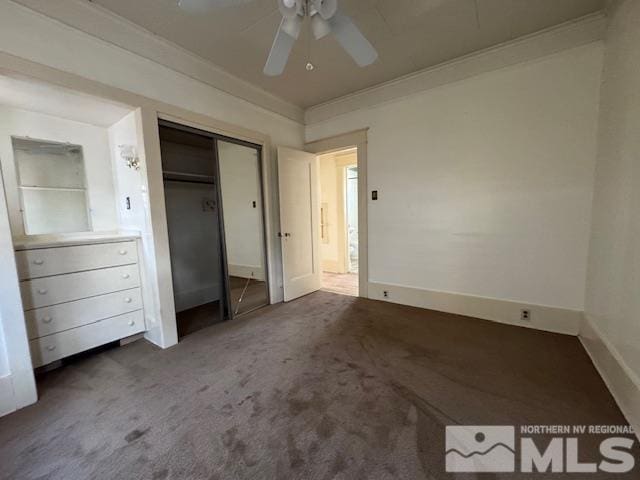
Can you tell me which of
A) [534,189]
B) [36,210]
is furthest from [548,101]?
[36,210]

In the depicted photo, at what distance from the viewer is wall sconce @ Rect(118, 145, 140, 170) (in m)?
2.19

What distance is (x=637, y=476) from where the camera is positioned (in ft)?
3.59

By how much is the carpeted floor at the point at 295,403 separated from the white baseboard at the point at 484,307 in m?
0.14

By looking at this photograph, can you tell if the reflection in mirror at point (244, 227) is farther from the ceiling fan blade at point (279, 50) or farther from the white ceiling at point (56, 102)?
the ceiling fan blade at point (279, 50)

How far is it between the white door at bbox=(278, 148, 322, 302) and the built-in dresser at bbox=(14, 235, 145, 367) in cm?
167

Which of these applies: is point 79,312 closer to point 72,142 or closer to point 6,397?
point 6,397

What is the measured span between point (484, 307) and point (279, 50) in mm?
2956

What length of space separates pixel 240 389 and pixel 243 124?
2.64 m

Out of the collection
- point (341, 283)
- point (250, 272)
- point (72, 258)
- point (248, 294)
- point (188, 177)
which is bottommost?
point (341, 283)

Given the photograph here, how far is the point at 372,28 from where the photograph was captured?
2086mm

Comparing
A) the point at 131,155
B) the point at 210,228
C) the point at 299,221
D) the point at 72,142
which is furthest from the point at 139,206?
the point at 299,221

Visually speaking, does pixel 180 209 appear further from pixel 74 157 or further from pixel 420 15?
pixel 420 15

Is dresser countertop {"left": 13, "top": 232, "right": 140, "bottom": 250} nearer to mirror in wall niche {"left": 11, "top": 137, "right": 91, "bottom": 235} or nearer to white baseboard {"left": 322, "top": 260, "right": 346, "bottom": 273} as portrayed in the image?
mirror in wall niche {"left": 11, "top": 137, "right": 91, "bottom": 235}

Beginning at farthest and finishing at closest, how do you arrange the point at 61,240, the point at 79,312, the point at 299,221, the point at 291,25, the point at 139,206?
the point at 299,221 < the point at 139,206 < the point at 61,240 < the point at 79,312 < the point at 291,25
